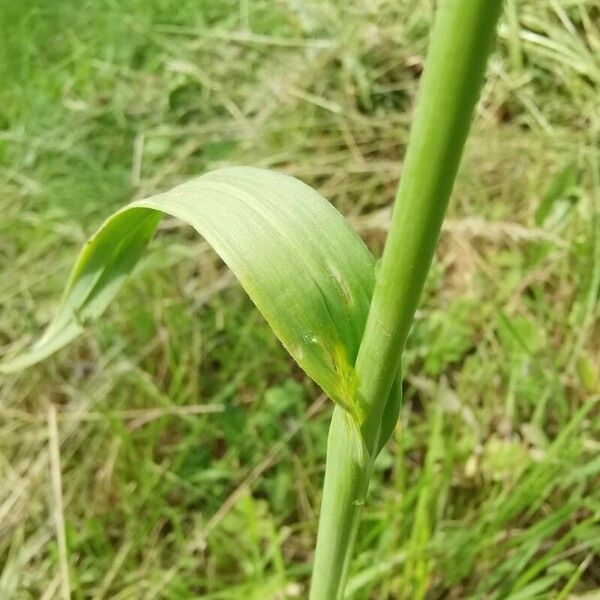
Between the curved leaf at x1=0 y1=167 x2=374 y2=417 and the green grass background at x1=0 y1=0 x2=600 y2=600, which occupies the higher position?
the curved leaf at x1=0 y1=167 x2=374 y2=417

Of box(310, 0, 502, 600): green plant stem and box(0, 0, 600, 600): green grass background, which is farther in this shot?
box(0, 0, 600, 600): green grass background

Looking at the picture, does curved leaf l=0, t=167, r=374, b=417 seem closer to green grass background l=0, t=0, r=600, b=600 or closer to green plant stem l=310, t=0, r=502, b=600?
green plant stem l=310, t=0, r=502, b=600

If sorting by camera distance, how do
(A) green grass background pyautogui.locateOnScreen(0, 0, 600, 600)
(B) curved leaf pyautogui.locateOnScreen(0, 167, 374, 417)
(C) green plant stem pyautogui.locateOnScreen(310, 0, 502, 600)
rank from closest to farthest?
(C) green plant stem pyautogui.locateOnScreen(310, 0, 502, 600) → (B) curved leaf pyautogui.locateOnScreen(0, 167, 374, 417) → (A) green grass background pyautogui.locateOnScreen(0, 0, 600, 600)

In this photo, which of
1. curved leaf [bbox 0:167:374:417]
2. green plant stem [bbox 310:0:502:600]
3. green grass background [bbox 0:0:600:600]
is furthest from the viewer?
green grass background [bbox 0:0:600:600]

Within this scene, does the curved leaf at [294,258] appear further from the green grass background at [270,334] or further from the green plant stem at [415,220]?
the green grass background at [270,334]

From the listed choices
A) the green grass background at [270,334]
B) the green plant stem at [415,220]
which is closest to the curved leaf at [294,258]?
the green plant stem at [415,220]

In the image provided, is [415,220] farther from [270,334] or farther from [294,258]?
[270,334]

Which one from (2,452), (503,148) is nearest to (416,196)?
(2,452)

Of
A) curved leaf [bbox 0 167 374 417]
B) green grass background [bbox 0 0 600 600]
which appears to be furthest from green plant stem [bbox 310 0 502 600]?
green grass background [bbox 0 0 600 600]
